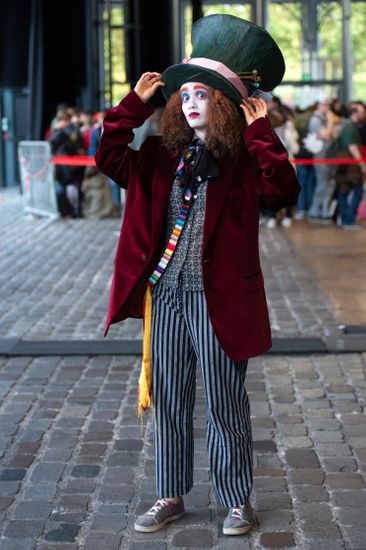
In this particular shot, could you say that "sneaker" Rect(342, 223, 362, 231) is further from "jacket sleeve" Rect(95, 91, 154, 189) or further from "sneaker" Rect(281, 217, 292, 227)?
"jacket sleeve" Rect(95, 91, 154, 189)

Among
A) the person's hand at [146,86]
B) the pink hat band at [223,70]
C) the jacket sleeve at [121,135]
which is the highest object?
the pink hat band at [223,70]

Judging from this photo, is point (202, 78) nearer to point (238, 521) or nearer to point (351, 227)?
point (238, 521)

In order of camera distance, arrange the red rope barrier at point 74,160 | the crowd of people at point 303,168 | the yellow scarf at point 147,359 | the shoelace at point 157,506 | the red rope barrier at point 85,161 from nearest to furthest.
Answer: the yellow scarf at point 147,359 < the shoelace at point 157,506 < the crowd of people at point 303,168 < the red rope barrier at point 85,161 < the red rope barrier at point 74,160

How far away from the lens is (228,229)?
169 inches

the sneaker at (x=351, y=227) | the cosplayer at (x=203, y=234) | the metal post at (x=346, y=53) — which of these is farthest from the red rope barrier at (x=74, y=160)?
the cosplayer at (x=203, y=234)

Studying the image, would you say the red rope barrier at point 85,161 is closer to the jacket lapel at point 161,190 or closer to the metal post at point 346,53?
the metal post at point 346,53

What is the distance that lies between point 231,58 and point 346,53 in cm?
2516

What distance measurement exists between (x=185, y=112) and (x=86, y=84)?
61.2 ft

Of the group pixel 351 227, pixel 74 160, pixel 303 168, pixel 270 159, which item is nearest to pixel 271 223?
pixel 351 227

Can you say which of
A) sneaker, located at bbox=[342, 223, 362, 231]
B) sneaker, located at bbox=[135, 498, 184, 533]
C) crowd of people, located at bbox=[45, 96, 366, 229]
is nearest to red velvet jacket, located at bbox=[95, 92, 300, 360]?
sneaker, located at bbox=[135, 498, 184, 533]

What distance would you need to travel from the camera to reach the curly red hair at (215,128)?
424 centimetres

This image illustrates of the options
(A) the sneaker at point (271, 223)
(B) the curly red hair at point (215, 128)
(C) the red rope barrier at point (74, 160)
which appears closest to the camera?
(B) the curly red hair at point (215, 128)

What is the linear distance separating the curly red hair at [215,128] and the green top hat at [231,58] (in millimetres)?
55

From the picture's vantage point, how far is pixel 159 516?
4582 mm
